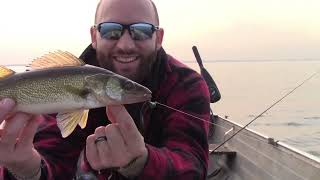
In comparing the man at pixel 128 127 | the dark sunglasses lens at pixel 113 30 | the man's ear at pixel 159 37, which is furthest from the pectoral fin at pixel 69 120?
the man's ear at pixel 159 37

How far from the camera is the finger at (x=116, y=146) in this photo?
10.5 ft

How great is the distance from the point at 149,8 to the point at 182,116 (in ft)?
3.47

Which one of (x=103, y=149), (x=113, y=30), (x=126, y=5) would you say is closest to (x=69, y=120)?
(x=103, y=149)

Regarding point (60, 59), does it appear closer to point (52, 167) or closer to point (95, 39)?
point (95, 39)

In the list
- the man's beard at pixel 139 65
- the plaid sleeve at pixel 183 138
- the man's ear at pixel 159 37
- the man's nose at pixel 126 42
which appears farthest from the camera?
the man's ear at pixel 159 37

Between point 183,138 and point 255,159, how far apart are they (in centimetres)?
354

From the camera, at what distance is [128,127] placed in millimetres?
3164

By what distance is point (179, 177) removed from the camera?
375 cm

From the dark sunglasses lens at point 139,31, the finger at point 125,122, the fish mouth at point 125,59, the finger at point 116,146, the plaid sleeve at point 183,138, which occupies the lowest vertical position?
the plaid sleeve at point 183,138

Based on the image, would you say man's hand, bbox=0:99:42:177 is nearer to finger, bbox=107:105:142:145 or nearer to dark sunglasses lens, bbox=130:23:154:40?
finger, bbox=107:105:142:145

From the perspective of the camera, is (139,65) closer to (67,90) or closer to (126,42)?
(126,42)

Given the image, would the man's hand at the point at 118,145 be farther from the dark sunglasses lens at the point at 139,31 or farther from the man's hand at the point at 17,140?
the dark sunglasses lens at the point at 139,31

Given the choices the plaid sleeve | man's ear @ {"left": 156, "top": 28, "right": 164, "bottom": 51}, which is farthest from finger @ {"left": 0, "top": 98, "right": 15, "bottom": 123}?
man's ear @ {"left": 156, "top": 28, "right": 164, "bottom": 51}

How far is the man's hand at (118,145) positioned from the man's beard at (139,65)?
38.6 inches
